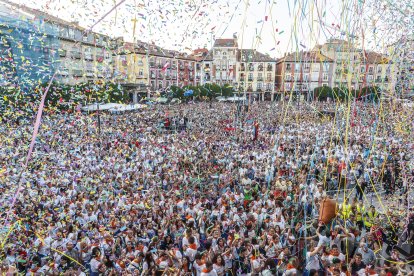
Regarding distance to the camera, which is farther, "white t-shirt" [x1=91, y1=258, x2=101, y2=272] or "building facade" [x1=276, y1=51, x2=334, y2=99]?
"building facade" [x1=276, y1=51, x2=334, y2=99]

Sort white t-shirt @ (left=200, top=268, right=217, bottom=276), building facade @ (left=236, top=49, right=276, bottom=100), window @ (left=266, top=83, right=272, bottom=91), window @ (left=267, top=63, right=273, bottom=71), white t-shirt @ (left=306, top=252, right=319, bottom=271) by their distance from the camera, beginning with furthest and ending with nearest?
window @ (left=266, top=83, right=272, bottom=91) < window @ (left=267, top=63, right=273, bottom=71) < building facade @ (left=236, top=49, right=276, bottom=100) < white t-shirt @ (left=306, top=252, right=319, bottom=271) < white t-shirt @ (left=200, top=268, right=217, bottom=276)

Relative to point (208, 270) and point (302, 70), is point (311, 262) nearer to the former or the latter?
point (208, 270)

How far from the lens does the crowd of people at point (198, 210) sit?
466 centimetres

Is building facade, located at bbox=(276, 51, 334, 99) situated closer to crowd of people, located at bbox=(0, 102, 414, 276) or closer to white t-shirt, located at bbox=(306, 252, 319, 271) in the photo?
crowd of people, located at bbox=(0, 102, 414, 276)

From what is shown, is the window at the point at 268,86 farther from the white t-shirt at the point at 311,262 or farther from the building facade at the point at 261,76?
the white t-shirt at the point at 311,262

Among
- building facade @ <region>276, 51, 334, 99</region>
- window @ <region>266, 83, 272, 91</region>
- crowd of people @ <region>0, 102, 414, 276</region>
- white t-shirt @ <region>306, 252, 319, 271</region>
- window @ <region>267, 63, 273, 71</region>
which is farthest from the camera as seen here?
window @ <region>266, 83, 272, 91</region>

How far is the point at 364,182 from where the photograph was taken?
8469mm

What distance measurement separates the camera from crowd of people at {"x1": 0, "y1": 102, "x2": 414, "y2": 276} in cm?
466

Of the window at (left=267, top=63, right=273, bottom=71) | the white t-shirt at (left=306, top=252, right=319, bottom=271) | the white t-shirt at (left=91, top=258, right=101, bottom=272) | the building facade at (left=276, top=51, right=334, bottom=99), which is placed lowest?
the white t-shirt at (left=91, top=258, right=101, bottom=272)

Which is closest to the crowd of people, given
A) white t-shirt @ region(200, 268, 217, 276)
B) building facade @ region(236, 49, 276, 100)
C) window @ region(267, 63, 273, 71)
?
white t-shirt @ region(200, 268, 217, 276)

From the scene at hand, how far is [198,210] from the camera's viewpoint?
21.3ft

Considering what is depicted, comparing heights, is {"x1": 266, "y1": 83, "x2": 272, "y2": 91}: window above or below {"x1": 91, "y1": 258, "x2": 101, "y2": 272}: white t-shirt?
above

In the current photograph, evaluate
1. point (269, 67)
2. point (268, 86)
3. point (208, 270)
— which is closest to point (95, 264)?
point (208, 270)

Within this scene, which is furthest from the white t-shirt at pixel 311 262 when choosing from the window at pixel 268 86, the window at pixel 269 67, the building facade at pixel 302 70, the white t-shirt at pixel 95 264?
the window at pixel 268 86
